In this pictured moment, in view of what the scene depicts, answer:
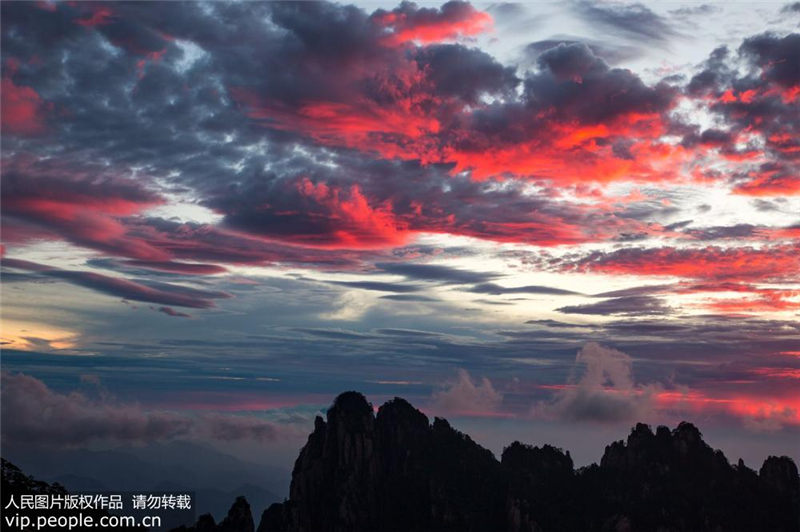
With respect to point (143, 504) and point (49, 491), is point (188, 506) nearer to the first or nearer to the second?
point (143, 504)

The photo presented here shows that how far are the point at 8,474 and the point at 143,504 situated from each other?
120 feet

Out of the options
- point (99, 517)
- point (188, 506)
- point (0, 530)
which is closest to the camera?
point (0, 530)

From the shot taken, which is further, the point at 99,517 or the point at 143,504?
the point at 99,517

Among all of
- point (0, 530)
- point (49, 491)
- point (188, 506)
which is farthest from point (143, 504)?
point (49, 491)

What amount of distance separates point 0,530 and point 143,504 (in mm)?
21058

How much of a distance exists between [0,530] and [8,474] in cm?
2678

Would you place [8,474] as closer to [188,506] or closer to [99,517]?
[99,517]

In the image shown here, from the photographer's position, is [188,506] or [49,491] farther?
[49,491]

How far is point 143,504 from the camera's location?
11944 cm

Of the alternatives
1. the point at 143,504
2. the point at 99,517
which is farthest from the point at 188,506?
the point at 99,517

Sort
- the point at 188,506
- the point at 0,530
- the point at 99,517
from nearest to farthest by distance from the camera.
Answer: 1. the point at 0,530
2. the point at 188,506
3. the point at 99,517

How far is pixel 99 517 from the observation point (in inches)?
5344

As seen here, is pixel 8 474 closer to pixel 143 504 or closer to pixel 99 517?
pixel 99 517

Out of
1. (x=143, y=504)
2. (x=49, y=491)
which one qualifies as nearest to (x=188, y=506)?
(x=143, y=504)
